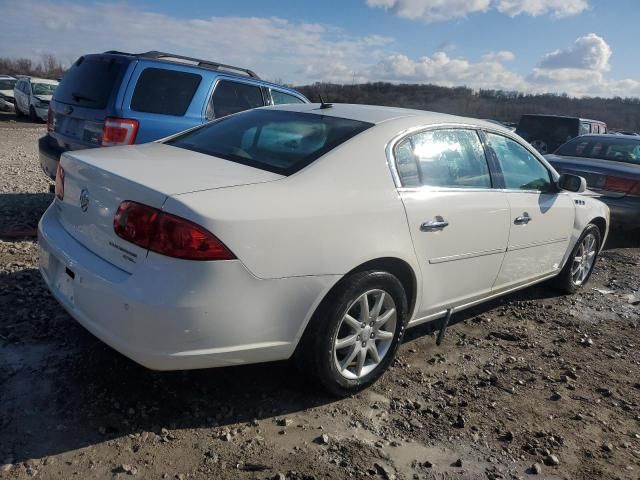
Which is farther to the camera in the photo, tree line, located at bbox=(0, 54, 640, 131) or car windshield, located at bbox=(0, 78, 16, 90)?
tree line, located at bbox=(0, 54, 640, 131)

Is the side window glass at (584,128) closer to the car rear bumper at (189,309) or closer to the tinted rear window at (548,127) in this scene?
the tinted rear window at (548,127)

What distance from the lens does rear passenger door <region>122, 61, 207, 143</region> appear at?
212 inches

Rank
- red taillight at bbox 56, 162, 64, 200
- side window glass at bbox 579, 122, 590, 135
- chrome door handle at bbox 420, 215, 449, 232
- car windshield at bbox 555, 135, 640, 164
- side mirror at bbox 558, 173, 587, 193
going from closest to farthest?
red taillight at bbox 56, 162, 64, 200 → chrome door handle at bbox 420, 215, 449, 232 → side mirror at bbox 558, 173, 587, 193 → car windshield at bbox 555, 135, 640, 164 → side window glass at bbox 579, 122, 590, 135

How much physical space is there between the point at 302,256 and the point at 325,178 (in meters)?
0.47

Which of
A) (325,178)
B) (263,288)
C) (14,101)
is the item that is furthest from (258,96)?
(14,101)

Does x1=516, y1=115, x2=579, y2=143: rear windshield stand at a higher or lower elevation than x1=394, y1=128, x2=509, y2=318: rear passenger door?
higher

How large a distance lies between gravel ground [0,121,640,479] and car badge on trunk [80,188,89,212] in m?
0.90

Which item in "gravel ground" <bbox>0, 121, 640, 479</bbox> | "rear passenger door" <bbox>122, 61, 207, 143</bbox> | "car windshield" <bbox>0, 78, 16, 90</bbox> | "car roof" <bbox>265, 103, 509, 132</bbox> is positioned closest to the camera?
"gravel ground" <bbox>0, 121, 640, 479</bbox>

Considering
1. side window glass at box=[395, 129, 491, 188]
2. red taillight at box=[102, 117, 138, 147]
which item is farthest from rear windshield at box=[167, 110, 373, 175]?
red taillight at box=[102, 117, 138, 147]

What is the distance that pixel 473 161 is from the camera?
3.76 metres

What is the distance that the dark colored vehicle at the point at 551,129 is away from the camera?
15.0 m

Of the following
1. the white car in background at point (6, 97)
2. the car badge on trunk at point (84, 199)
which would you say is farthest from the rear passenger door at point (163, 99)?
the white car in background at point (6, 97)

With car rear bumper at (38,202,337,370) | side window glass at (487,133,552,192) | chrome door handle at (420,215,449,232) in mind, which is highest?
side window glass at (487,133,552,192)

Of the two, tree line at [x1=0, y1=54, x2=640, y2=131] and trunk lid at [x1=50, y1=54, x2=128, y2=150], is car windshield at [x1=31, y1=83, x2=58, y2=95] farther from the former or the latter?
tree line at [x1=0, y1=54, x2=640, y2=131]
